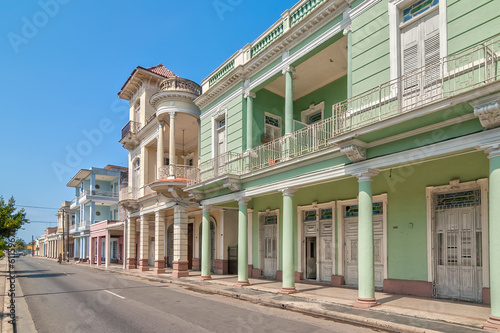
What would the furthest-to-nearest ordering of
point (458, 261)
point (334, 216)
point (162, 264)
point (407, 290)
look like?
1. point (162, 264)
2. point (334, 216)
3. point (407, 290)
4. point (458, 261)

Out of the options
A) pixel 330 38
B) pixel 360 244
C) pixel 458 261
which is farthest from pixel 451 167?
pixel 330 38

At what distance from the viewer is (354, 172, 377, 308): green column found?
8531 millimetres

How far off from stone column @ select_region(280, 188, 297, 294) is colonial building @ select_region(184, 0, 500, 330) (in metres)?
0.03

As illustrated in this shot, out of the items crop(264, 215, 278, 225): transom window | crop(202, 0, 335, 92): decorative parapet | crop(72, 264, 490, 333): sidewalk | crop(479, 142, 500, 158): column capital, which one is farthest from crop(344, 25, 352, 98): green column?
crop(264, 215, 278, 225): transom window

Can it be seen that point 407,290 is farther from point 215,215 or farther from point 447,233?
point 215,215

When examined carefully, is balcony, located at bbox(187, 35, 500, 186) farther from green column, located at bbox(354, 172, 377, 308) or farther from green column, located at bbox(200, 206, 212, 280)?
green column, located at bbox(200, 206, 212, 280)

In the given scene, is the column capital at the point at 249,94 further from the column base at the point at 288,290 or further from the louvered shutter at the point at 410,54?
the column base at the point at 288,290

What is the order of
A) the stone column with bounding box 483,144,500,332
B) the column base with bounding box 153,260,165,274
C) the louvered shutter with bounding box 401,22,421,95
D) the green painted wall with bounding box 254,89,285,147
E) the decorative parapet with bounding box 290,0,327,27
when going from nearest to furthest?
the stone column with bounding box 483,144,500,332
the louvered shutter with bounding box 401,22,421,95
the decorative parapet with bounding box 290,0,327,27
the green painted wall with bounding box 254,89,285,147
the column base with bounding box 153,260,165,274

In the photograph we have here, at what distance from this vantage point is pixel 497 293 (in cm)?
623

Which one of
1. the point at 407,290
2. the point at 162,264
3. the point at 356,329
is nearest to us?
the point at 356,329

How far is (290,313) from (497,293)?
4.32 m

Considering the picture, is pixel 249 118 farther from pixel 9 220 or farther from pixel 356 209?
pixel 9 220

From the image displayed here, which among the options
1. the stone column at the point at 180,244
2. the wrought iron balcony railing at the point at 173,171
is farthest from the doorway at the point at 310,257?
the wrought iron balcony railing at the point at 173,171

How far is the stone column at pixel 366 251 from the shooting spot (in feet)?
28.0
